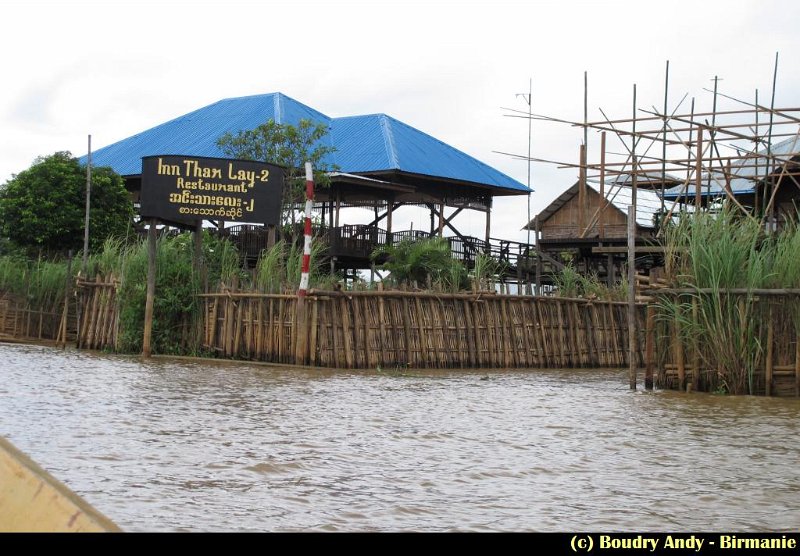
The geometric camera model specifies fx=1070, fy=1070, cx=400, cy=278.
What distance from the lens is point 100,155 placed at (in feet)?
134

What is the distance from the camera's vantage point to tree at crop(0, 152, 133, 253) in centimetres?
2920

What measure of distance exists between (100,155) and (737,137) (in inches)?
1032

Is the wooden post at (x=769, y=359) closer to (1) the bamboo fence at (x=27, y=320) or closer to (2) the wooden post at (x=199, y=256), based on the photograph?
(2) the wooden post at (x=199, y=256)

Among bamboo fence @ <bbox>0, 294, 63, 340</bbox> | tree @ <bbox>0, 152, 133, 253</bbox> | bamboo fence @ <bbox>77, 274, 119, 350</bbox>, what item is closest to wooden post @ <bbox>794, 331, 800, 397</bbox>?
bamboo fence @ <bbox>77, 274, 119, 350</bbox>

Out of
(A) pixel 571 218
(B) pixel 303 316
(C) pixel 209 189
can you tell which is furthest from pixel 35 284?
(A) pixel 571 218

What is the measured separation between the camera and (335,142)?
37688mm

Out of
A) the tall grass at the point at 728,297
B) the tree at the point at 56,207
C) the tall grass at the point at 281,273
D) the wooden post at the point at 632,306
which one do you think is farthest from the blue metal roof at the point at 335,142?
the tall grass at the point at 728,297

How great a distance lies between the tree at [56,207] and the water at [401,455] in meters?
16.8

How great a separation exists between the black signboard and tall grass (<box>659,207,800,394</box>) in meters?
7.83
